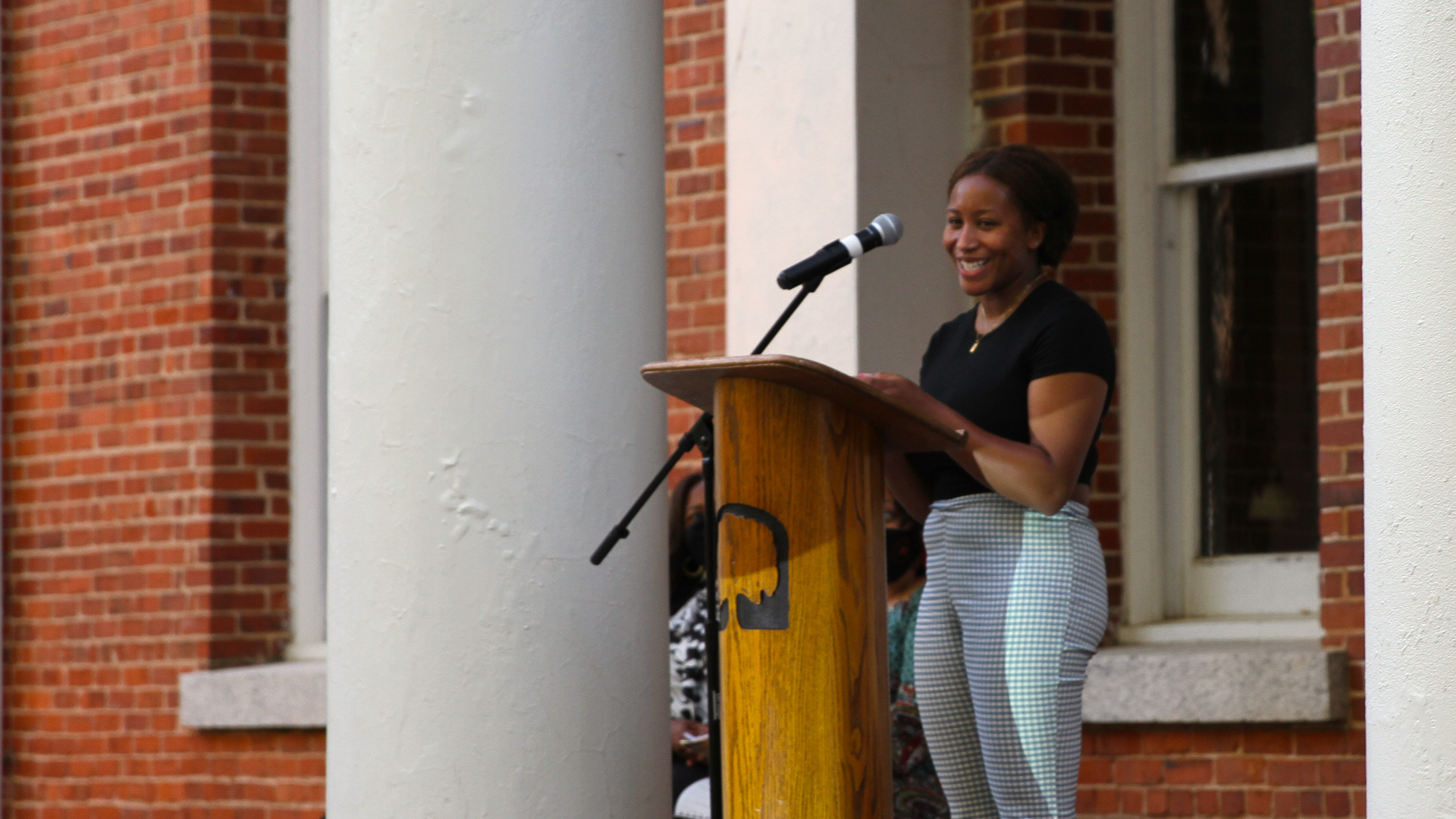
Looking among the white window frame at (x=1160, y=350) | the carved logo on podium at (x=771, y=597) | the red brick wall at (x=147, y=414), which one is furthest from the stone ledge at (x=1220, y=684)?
the red brick wall at (x=147, y=414)

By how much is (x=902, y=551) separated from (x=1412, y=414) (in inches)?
77.6

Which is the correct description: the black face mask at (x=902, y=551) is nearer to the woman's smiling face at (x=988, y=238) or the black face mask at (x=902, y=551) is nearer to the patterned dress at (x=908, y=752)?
the patterned dress at (x=908, y=752)

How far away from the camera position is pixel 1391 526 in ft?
7.98

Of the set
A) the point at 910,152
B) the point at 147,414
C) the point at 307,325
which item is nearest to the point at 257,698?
the point at 147,414

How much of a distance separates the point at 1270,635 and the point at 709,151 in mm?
2207

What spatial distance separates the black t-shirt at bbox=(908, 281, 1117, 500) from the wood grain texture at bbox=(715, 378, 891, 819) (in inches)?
20.4

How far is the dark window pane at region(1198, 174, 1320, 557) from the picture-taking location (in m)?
5.25

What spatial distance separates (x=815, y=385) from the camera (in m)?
Result: 2.67

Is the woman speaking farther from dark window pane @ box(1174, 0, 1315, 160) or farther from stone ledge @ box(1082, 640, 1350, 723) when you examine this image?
dark window pane @ box(1174, 0, 1315, 160)

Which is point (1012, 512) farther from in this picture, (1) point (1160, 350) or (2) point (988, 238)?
(1) point (1160, 350)

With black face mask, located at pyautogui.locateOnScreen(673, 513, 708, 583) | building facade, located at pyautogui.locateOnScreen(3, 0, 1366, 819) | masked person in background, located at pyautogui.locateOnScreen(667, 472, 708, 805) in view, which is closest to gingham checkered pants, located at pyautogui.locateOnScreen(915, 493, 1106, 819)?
building facade, located at pyautogui.locateOnScreen(3, 0, 1366, 819)

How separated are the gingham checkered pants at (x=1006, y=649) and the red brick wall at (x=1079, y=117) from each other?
219 cm

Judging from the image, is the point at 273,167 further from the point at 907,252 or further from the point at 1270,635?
the point at 1270,635

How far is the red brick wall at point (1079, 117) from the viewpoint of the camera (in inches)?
212
